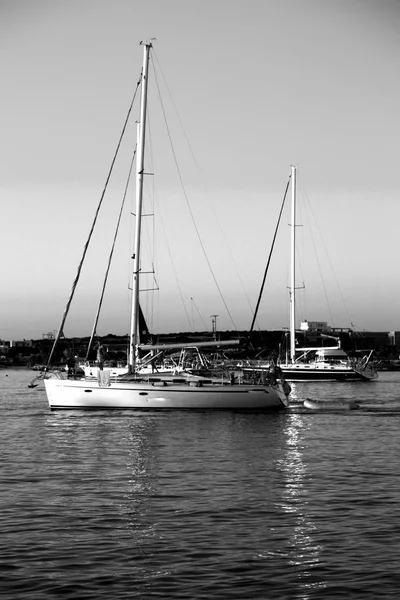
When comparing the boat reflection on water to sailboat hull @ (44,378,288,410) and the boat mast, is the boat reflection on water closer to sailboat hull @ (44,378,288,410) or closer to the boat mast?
sailboat hull @ (44,378,288,410)

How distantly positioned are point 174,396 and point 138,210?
12.0 meters

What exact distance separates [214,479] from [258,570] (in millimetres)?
10136

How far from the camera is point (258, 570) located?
16391mm

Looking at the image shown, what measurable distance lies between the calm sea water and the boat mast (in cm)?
1269

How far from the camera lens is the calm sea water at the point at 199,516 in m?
15.7

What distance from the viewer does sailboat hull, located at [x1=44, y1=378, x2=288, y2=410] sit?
1957 inches

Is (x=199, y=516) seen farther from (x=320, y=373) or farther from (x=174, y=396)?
(x=320, y=373)

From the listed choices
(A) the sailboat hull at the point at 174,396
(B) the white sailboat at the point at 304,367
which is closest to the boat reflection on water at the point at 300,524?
(A) the sailboat hull at the point at 174,396

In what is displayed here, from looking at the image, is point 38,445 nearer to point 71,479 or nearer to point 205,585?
point 71,479

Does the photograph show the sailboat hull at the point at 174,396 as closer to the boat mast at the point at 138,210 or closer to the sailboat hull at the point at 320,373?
the boat mast at the point at 138,210

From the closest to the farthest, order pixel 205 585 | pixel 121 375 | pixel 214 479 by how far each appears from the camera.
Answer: pixel 205 585 → pixel 214 479 → pixel 121 375

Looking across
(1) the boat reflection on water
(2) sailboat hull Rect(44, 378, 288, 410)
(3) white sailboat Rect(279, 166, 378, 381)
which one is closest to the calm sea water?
(1) the boat reflection on water

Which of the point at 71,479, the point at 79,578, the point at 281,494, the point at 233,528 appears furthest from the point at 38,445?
the point at 79,578

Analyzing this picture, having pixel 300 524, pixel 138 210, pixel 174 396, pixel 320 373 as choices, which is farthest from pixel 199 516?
pixel 320 373
